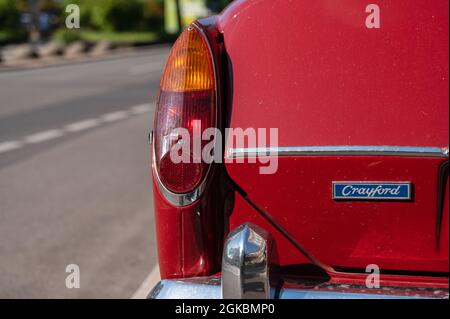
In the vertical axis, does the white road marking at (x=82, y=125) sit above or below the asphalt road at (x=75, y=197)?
below

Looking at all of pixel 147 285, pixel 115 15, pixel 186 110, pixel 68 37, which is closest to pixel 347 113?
pixel 186 110

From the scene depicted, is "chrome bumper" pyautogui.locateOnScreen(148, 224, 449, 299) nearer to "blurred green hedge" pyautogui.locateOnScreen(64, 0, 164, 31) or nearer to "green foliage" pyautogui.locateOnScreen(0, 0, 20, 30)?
"green foliage" pyautogui.locateOnScreen(0, 0, 20, 30)

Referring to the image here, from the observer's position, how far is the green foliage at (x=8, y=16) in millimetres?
47875

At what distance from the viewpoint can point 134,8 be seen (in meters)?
55.2

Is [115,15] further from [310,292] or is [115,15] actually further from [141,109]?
[310,292]

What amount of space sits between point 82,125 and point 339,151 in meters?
9.62

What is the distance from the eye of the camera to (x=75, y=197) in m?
7.00

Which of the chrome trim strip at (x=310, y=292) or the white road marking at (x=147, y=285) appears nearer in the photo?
the chrome trim strip at (x=310, y=292)

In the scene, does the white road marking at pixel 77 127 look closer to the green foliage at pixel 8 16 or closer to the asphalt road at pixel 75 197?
the asphalt road at pixel 75 197

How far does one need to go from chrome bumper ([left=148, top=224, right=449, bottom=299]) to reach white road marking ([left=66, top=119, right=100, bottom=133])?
892cm

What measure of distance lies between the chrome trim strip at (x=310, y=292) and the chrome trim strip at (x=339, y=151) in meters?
0.42

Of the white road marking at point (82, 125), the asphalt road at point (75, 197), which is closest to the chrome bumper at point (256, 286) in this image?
the asphalt road at point (75, 197)
